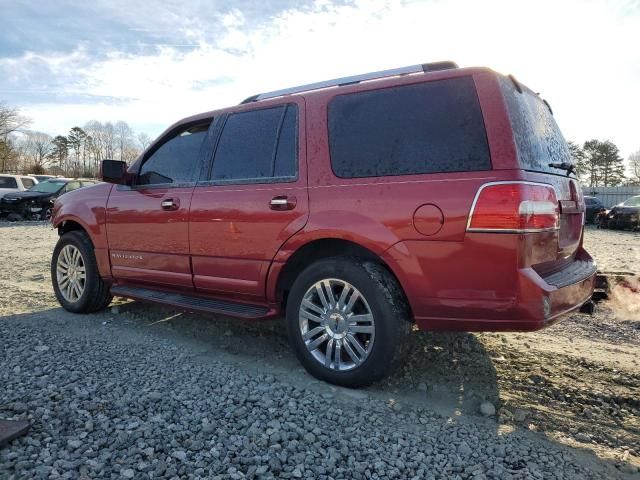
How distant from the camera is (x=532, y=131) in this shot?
9.71 ft

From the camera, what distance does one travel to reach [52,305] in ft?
17.2

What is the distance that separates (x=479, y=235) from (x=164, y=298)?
2.69 m

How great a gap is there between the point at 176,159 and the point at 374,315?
2412 millimetres

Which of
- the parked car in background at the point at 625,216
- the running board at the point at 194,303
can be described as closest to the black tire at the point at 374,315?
the running board at the point at 194,303

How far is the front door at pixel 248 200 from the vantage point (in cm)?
338

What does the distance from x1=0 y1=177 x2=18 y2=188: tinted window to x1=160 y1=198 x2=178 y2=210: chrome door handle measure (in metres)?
19.9

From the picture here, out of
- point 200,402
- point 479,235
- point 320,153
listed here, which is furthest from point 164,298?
point 479,235

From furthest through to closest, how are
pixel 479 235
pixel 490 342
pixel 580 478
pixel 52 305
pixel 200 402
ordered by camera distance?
pixel 52 305 < pixel 490 342 < pixel 200 402 < pixel 479 235 < pixel 580 478

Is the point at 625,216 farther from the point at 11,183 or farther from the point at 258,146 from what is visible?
the point at 11,183

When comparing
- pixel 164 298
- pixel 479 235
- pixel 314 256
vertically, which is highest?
pixel 479 235

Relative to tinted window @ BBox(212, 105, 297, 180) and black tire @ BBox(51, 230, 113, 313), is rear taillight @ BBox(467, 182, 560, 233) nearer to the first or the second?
tinted window @ BBox(212, 105, 297, 180)

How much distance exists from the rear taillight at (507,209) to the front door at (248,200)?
45.1 inches

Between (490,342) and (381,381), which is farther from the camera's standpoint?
(490,342)

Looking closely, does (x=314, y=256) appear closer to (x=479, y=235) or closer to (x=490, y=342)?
(x=479, y=235)
